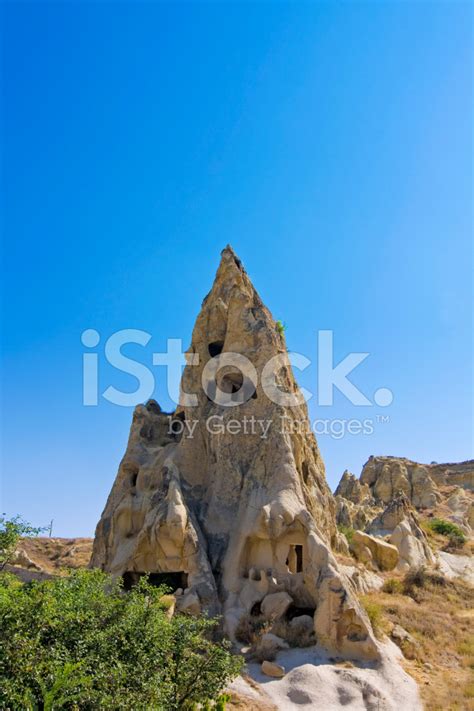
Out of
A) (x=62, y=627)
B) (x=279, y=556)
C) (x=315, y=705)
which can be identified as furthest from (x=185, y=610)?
(x=62, y=627)

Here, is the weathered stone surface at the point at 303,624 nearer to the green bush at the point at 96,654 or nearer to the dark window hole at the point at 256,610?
the dark window hole at the point at 256,610

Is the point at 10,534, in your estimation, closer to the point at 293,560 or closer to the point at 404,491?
the point at 293,560

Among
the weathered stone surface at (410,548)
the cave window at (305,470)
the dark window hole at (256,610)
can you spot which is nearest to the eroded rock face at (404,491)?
the weathered stone surface at (410,548)

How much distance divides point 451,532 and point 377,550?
41.1ft

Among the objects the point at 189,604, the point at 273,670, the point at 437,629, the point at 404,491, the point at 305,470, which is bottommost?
the point at 273,670

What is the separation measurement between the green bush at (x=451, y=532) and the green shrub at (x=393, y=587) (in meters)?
13.9

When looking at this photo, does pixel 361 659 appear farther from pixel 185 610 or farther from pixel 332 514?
pixel 332 514

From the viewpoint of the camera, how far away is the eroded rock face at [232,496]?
1277cm

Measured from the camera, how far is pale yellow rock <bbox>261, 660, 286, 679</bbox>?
10609 mm

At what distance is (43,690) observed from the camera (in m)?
5.40

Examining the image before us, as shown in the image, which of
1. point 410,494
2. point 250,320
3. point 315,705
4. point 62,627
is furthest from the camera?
point 410,494

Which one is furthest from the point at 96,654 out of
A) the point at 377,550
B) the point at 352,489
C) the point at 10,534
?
the point at 352,489

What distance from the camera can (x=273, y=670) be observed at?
34.9 feet

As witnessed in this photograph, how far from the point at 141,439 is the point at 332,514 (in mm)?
7167
